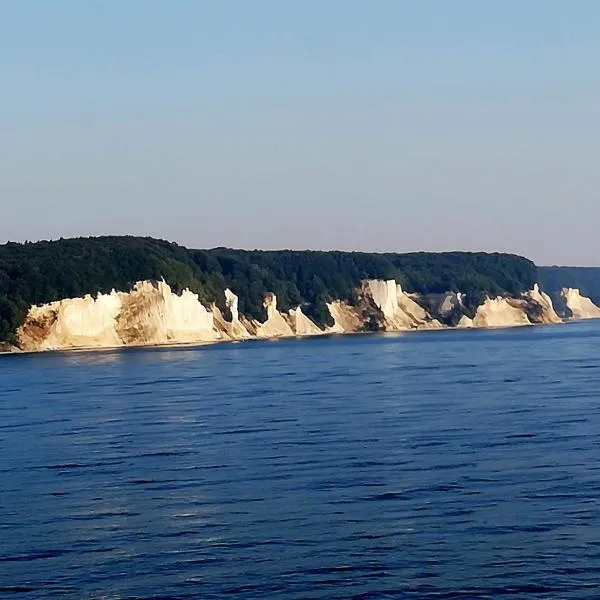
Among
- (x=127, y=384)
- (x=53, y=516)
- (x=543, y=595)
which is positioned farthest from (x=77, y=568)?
(x=127, y=384)

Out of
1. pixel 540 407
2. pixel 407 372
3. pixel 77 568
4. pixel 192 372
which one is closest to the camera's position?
pixel 77 568

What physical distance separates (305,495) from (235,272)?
12671cm

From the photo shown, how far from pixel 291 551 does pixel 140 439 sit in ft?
46.8

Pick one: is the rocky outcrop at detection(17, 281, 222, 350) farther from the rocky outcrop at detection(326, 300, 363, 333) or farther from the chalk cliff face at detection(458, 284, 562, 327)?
the chalk cliff face at detection(458, 284, 562, 327)

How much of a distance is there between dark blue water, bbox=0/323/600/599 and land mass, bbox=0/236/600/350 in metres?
57.5

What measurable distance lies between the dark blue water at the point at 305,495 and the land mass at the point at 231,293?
57.5 meters

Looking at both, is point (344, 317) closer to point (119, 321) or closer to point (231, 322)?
point (231, 322)

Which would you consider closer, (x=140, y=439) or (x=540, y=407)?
(x=140, y=439)

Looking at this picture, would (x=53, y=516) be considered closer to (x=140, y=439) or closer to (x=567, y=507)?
(x=567, y=507)

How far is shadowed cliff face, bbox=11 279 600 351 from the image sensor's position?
4035 inches

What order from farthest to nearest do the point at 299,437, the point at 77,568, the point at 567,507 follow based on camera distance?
the point at 299,437 → the point at 567,507 → the point at 77,568

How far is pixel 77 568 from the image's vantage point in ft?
59.5

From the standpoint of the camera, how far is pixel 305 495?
2277 cm

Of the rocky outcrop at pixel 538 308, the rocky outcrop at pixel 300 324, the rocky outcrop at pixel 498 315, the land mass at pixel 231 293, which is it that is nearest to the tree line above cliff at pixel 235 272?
the land mass at pixel 231 293
